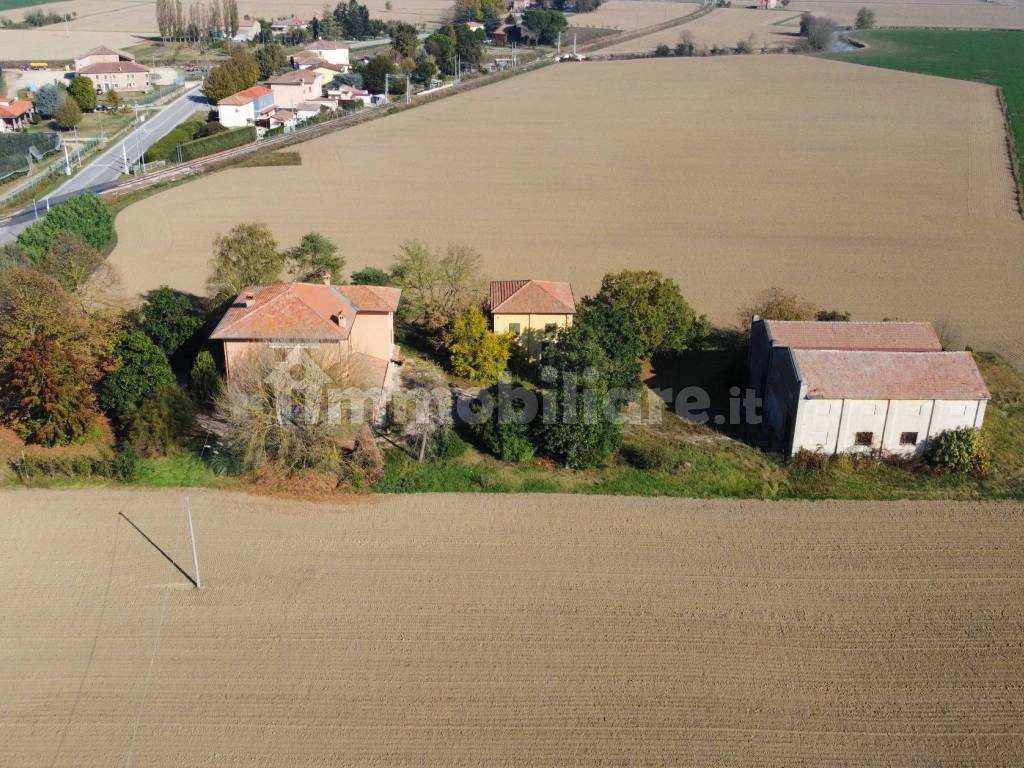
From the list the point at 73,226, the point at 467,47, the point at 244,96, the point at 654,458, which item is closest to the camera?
the point at 654,458

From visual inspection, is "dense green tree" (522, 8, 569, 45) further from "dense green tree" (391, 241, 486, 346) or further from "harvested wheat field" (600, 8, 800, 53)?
"dense green tree" (391, 241, 486, 346)

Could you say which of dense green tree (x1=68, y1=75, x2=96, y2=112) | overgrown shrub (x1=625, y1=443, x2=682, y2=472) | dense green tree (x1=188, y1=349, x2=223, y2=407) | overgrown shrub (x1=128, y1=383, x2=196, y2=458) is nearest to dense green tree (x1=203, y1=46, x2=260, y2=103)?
dense green tree (x1=68, y1=75, x2=96, y2=112)

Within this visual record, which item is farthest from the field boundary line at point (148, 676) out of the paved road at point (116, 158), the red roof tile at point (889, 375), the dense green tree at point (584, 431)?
the paved road at point (116, 158)

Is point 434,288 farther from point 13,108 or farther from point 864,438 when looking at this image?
point 13,108

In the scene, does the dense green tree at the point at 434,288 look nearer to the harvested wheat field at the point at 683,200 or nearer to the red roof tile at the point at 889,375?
the harvested wheat field at the point at 683,200

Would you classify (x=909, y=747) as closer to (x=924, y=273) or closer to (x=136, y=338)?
(x=136, y=338)

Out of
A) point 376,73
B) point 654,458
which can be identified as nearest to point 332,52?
point 376,73
